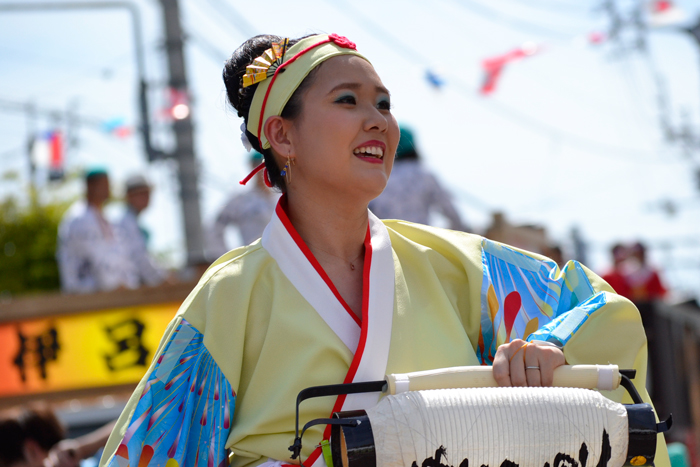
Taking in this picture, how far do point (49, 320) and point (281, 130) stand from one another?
364 centimetres

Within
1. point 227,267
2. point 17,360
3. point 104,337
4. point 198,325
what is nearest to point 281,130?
point 227,267

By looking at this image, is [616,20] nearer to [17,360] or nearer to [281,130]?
[17,360]

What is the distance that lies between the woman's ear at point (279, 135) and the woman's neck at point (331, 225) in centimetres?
11

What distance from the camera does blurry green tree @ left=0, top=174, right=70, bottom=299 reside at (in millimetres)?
16438

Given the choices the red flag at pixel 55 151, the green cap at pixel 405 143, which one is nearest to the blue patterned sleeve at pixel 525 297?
the green cap at pixel 405 143

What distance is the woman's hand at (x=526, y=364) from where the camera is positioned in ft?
4.89

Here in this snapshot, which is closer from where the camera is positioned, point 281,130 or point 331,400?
point 331,400

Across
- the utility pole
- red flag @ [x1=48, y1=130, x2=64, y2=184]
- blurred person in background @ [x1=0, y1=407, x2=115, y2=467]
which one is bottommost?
blurred person in background @ [x1=0, y1=407, x2=115, y2=467]

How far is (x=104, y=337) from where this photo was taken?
195 inches

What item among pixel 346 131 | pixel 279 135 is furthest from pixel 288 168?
pixel 346 131

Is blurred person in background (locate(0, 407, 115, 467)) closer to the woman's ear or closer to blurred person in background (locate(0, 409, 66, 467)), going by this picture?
blurred person in background (locate(0, 409, 66, 467))

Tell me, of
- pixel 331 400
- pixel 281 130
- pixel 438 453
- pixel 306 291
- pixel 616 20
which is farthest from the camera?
pixel 616 20

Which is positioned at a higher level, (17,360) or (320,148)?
(320,148)

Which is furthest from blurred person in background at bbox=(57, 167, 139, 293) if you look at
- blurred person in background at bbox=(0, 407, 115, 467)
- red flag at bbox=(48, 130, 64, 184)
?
red flag at bbox=(48, 130, 64, 184)
